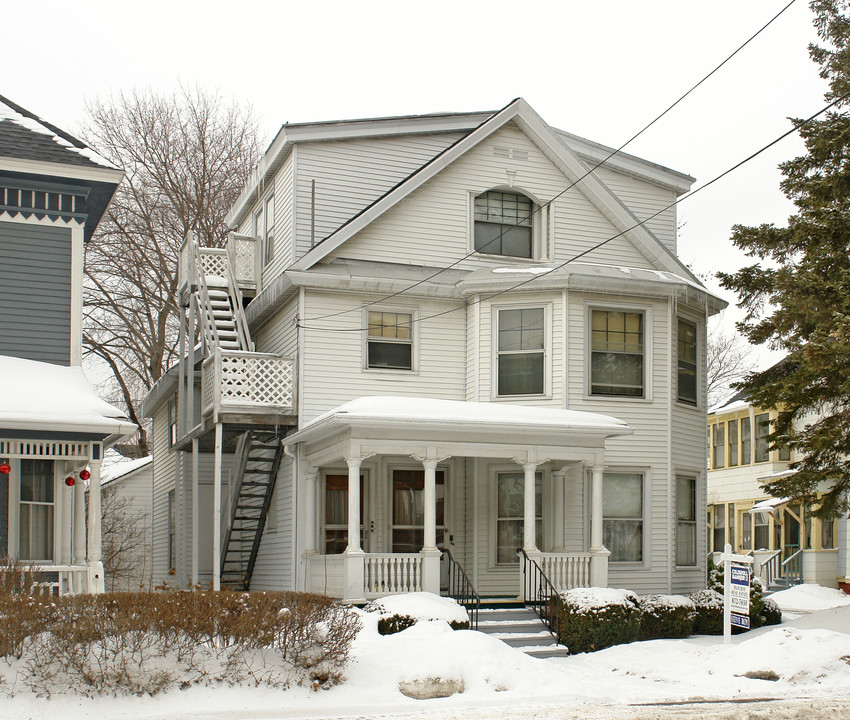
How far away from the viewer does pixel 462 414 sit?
17.1 metres

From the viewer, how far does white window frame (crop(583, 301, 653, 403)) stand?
1947 cm

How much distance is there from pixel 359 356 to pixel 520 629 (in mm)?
5885

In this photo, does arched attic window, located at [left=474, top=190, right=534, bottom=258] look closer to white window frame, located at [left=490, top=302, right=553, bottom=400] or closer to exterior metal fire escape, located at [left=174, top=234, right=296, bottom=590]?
white window frame, located at [left=490, top=302, right=553, bottom=400]

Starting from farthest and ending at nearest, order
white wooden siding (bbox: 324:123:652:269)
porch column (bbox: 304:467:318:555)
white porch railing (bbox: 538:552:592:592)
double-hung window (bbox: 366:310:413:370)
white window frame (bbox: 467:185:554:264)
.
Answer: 1. white window frame (bbox: 467:185:554:264)
2. white wooden siding (bbox: 324:123:652:269)
3. double-hung window (bbox: 366:310:413:370)
4. porch column (bbox: 304:467:318:555)
5. white porch railing (bbox: 538:552:592:592)

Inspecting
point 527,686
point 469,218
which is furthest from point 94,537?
point 469,218

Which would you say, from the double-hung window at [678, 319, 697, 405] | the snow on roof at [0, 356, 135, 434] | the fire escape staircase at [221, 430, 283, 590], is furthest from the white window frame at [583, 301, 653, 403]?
the snow on roof at [0, 356, 135, 434]

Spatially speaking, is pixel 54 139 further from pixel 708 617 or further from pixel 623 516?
pixel 708 617

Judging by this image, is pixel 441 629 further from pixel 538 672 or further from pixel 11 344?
pixel 11 344

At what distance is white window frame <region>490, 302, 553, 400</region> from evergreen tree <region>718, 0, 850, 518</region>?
312cm

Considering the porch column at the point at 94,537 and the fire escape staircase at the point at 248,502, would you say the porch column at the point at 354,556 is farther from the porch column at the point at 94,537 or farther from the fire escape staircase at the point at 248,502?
the porch column at the point at 94,537

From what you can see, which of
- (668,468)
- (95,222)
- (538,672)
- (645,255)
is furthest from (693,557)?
(95,222)

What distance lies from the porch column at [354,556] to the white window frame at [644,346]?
4.89 meters

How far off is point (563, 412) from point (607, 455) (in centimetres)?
200

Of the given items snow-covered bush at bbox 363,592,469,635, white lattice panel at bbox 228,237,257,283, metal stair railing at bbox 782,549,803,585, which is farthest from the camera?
metal stair railing at bbox 782,549,803,585
